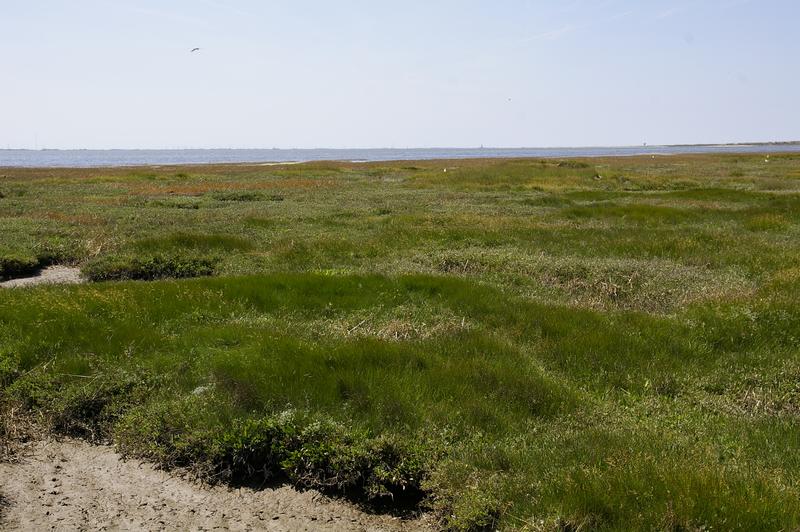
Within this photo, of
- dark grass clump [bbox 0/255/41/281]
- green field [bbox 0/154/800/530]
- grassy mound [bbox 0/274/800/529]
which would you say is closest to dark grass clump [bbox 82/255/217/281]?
green field [bbox 0/154/800/530]

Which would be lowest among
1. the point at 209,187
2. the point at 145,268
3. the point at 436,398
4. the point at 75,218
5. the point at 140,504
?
the point at 140,504

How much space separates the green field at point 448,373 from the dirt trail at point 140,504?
309 mm

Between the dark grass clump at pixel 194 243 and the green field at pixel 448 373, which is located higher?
the dark grass clump at pixel 194 243

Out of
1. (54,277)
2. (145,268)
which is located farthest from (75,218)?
(145,268)

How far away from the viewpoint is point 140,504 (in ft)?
23.4

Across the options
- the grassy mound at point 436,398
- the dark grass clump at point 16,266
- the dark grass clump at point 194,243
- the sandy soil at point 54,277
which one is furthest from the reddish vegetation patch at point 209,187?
the grassy mound at point 436,398

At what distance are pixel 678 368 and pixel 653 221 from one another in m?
18.0

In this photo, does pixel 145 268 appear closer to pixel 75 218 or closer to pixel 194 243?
pixel 194 243

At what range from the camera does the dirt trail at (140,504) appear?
6789mm

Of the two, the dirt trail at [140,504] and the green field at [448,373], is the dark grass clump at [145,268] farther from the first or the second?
the dirt trail at [140,504]

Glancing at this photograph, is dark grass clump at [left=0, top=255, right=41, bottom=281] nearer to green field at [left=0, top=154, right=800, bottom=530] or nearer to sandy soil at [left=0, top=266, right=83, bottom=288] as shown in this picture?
green field at [left=0, top=154, right=800, bottom=530]

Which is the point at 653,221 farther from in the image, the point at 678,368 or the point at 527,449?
the point at 527,449

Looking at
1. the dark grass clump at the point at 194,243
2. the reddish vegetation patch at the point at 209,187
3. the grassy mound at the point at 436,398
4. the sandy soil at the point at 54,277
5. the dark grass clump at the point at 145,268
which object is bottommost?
the grassy mound at the point at 436,398

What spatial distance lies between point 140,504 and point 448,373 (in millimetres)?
4625
